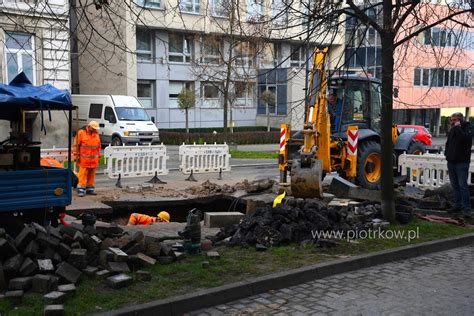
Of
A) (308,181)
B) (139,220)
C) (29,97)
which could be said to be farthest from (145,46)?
(29,97)

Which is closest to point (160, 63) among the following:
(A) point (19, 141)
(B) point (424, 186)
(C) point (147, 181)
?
(C) point (147, 181)

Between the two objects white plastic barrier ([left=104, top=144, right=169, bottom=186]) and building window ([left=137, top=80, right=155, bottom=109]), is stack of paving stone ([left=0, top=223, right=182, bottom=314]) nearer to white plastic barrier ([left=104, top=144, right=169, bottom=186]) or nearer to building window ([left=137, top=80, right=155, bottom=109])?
white plastic barrier ([left=104, top=144, right=169, bottom=186])

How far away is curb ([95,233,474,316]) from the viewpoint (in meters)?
4.98

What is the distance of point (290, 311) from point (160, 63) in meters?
32.9

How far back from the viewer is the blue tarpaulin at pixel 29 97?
7742 millimetres

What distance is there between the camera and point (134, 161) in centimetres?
1420

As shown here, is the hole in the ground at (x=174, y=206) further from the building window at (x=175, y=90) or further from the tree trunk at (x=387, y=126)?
the building window at (x=175, y=90)

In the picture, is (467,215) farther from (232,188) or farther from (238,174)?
(238,174)

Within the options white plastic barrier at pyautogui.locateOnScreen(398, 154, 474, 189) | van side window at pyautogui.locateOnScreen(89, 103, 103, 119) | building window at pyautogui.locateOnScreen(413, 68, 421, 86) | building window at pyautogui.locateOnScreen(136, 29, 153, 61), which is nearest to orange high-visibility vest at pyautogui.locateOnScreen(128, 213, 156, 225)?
white plastic barrier at pyautogui.locateOnScreen(398, 154, 474, 189)

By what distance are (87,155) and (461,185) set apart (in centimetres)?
799

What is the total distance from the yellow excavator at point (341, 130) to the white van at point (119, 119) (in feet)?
49.7

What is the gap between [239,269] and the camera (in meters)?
6.22

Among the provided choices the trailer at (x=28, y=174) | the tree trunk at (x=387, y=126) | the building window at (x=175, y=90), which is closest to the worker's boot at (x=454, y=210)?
the tree trunk at (x=387, y=126)

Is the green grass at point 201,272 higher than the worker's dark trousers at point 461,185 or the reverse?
the reverse
